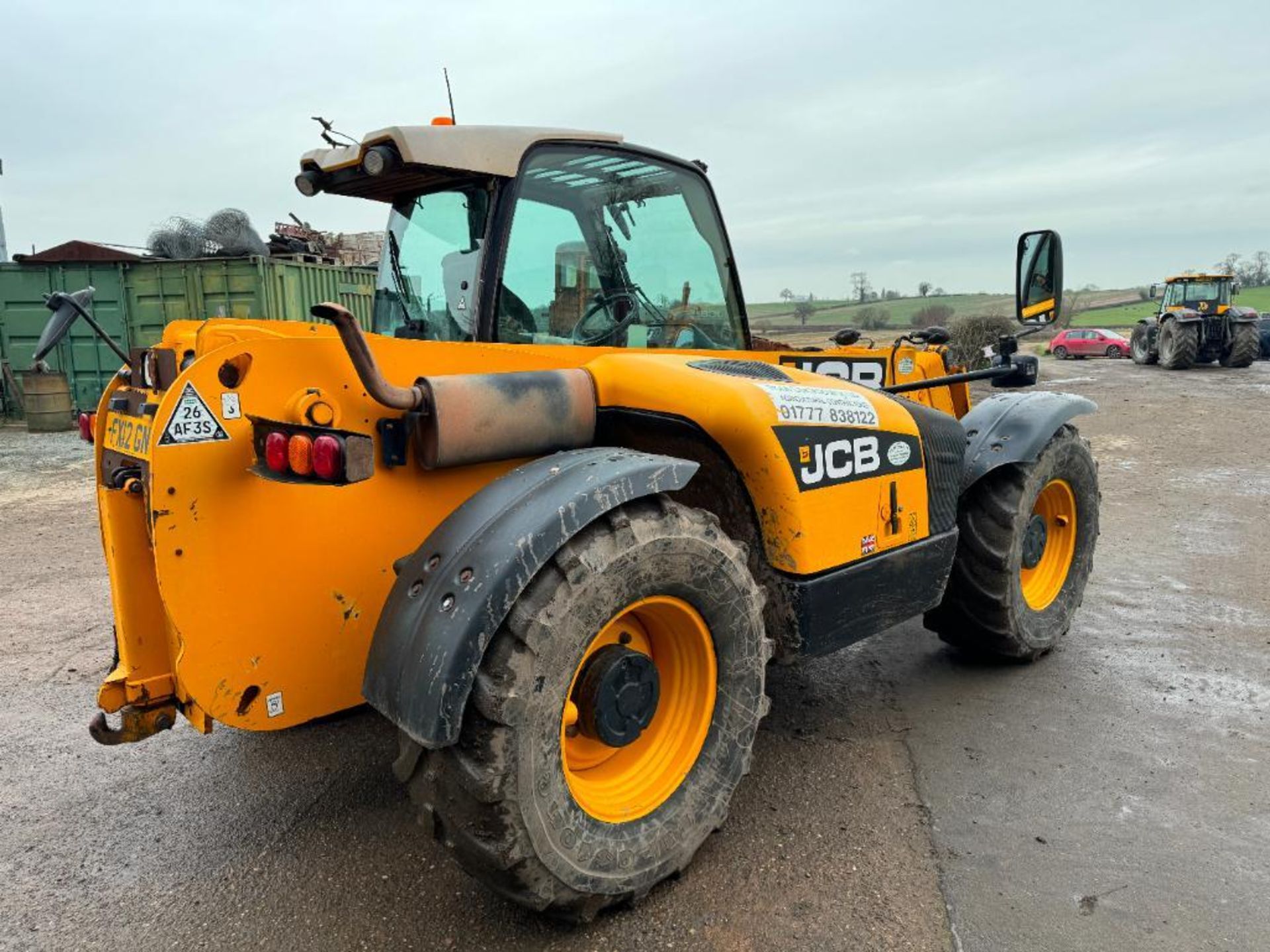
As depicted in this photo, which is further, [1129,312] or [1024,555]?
[1129,312]

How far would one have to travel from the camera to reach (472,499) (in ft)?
7.61

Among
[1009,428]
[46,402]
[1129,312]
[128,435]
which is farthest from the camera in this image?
[1129,312]

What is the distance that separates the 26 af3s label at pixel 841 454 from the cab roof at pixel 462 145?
4.06 feet

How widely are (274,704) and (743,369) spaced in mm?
1767

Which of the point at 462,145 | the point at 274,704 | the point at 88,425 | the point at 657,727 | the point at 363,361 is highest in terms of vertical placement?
the point at 462,145

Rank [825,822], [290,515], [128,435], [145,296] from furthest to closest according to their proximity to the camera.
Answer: [145,296], [825,822], [128,435], [290,515]

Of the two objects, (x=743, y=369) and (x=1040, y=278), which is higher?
(x=1040, y=278)

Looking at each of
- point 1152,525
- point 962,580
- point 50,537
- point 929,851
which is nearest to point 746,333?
point 962,580

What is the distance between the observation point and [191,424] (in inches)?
81.9

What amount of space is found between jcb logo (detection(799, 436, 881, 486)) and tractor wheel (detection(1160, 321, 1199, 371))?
78.6ft

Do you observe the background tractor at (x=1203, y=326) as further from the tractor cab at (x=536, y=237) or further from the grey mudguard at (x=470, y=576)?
the grey mudguard at (x=470, y=576)

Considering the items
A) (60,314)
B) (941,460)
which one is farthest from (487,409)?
(941,460)

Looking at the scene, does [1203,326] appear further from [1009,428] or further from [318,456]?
[318,456]

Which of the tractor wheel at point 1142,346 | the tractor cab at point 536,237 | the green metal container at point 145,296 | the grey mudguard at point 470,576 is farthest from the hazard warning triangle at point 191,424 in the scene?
the tractor wheel at point 1142,346
